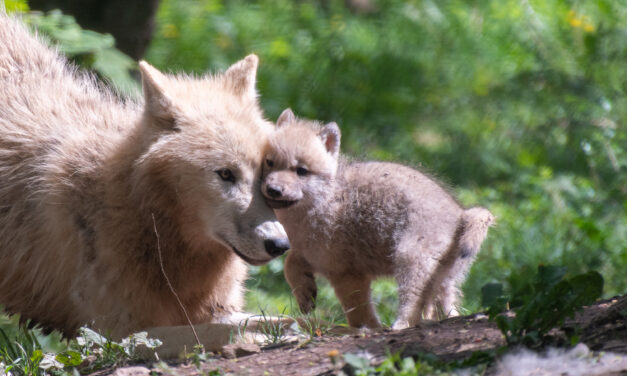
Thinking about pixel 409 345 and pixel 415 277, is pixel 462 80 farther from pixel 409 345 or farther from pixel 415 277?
pixel 409 345

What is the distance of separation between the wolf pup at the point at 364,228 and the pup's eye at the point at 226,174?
0.19m

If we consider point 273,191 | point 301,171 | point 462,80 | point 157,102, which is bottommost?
point 273,191

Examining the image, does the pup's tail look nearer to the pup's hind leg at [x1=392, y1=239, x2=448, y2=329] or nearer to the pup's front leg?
the pup's hind leg at [x1=392, y1=239, x2=448, y2=329]

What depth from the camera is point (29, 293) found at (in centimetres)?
511

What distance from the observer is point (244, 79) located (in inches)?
199

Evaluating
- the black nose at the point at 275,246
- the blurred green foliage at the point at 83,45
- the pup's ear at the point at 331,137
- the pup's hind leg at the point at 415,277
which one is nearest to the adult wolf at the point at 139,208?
the black nose at the point at 275,246

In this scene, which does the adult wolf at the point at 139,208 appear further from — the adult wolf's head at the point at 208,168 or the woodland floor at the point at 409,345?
the woodland floor at the point at 409,345

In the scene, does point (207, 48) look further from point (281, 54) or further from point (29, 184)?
point (29, 184)

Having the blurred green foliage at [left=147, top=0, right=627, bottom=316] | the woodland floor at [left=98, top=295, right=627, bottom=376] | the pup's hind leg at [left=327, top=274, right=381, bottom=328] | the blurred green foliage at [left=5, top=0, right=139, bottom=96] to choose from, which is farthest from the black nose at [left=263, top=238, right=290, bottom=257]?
the blurred green foliage at [left=147, top=0, right=627, bottom=316]

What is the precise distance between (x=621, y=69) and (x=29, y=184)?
272 inches

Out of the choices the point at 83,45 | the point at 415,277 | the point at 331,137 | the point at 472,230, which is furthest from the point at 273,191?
the point at 83,45

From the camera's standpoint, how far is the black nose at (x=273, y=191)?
15.0 ft

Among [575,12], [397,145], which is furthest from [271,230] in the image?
[575,12]

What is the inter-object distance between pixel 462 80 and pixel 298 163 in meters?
6.07
